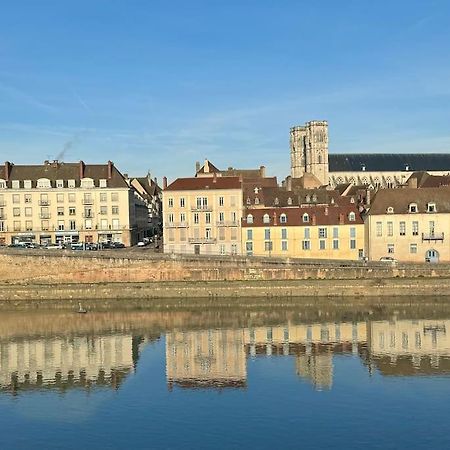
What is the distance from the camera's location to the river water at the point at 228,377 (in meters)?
22.3

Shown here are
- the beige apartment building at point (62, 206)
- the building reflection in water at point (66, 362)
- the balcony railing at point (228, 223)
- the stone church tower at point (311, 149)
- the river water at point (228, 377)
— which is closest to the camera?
the river water at point (228, 377)

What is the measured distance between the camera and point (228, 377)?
29.7 meters

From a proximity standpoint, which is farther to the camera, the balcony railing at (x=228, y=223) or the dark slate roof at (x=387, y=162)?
the dark slate roof at (x=387, y=162)

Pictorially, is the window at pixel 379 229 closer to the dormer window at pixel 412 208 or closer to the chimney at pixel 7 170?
the dormer window at pixel 412 208

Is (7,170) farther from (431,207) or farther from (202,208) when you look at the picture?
(431,207)

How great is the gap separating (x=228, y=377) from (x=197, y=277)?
2073cm

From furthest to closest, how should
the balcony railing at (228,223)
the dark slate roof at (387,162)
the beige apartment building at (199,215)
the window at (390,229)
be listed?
the dark slate roof at (387,162) < the beige apartment building at (199,215) < the balcony railing at (228,223) < the window at (390,229)

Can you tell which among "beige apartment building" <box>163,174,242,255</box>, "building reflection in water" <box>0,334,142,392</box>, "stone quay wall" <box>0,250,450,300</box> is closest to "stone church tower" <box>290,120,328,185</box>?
"beige apartment building" <box>163,174,242,255</box>

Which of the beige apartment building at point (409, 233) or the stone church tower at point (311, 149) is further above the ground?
the stone church tower at point (311, 149)

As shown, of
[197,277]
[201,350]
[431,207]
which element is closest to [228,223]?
[197,277]

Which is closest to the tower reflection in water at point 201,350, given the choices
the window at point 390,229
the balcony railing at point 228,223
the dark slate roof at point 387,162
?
the window at point 390,229

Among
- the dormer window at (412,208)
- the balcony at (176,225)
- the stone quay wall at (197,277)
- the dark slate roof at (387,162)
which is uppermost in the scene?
the dark slate roof at (387,162)

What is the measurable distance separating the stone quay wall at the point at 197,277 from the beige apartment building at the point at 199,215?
22.4ft

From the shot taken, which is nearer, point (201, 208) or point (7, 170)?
point (201, 208)
